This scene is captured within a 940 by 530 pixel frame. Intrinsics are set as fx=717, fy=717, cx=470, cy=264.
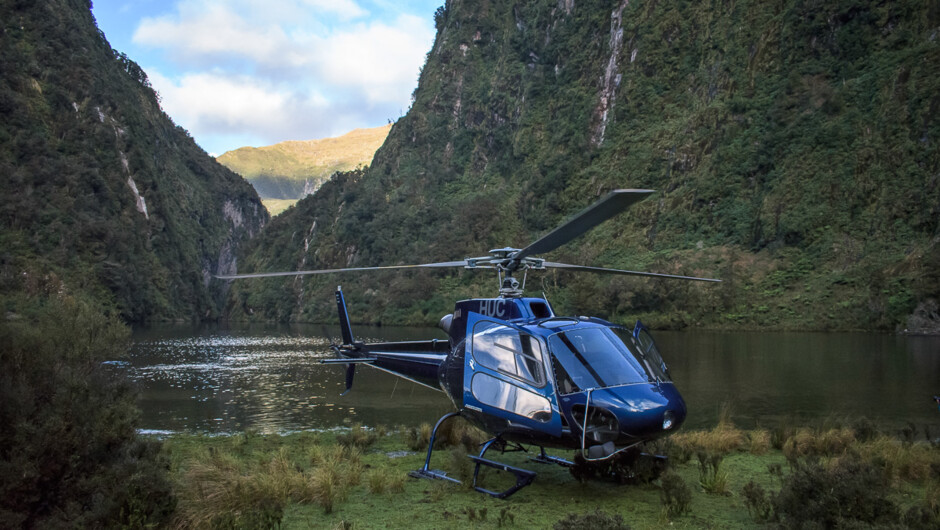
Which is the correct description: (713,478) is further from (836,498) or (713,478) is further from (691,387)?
(691,387)

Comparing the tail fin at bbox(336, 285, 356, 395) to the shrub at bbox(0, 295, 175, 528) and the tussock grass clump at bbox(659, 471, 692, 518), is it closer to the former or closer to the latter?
the shrub at bbox(0, 295, 175, 528)

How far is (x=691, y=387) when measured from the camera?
2338 cm

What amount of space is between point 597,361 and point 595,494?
1.58m

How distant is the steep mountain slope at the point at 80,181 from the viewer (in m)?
64.4

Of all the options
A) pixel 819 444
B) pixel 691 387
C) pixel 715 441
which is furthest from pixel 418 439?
pixel 691 387

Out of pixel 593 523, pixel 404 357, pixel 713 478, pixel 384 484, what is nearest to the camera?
pixel 593 523

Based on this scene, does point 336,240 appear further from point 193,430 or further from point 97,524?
point 97,524

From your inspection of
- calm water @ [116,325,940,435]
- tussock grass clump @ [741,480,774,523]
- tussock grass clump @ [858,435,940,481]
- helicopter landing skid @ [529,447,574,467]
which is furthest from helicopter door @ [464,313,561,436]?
calm water @ [116,325,940,435]

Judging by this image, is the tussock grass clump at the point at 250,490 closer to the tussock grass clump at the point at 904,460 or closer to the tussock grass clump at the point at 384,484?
the tussock grass clump at the point at 384,484

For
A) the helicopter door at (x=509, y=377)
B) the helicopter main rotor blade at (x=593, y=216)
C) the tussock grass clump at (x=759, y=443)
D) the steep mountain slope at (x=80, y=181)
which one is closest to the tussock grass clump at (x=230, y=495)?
the helicopter door at (x=509, y=377)

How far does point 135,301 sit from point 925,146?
73.8 meters

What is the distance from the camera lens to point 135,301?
7756cm

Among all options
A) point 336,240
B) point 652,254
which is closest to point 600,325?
point 652,254

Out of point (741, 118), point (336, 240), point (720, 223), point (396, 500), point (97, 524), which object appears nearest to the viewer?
point (97, 524)
